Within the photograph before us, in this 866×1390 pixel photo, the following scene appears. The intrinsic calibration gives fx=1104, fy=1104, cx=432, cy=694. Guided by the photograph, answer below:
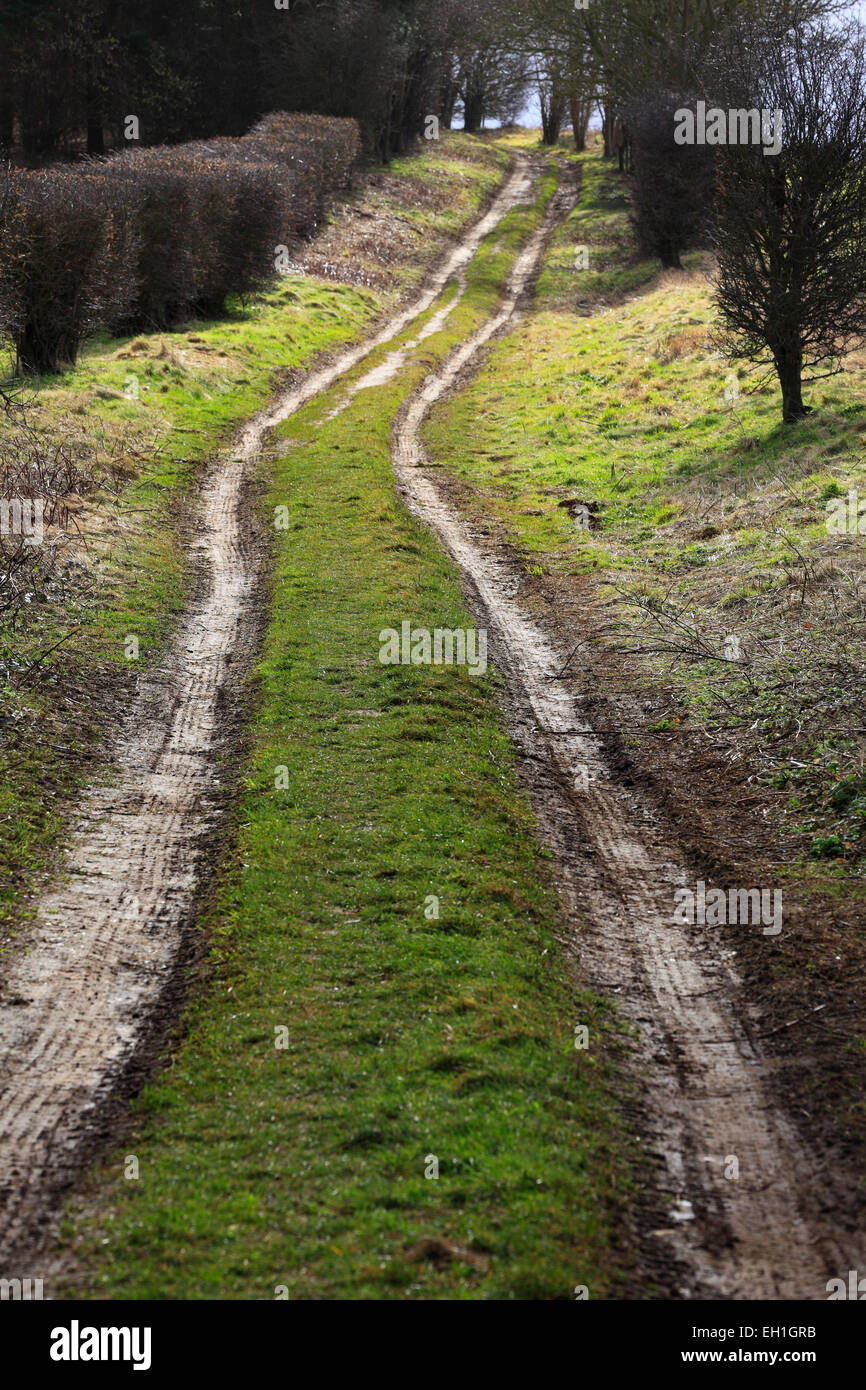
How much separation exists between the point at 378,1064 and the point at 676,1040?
1.90 metres

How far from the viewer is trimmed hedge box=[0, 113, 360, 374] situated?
776 inches

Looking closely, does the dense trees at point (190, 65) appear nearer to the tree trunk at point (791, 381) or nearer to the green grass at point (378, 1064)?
the tree trunk at point (791, 381)

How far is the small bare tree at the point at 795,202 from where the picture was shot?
1736 cm

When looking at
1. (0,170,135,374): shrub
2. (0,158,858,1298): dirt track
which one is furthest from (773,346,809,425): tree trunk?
(0,170,135,374): shrub

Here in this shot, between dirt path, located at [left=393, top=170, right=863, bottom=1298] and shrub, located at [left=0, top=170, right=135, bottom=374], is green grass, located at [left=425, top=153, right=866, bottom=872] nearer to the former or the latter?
dirt path, located at [left=393, top=170, right=863, bottom=1298]

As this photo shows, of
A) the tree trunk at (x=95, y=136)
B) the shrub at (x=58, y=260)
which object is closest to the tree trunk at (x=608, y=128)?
the tree trunk at (x=95, y=136)

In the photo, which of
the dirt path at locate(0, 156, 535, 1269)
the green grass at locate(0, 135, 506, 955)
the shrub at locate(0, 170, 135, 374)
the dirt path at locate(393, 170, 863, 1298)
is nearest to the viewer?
the dirt path at locate(393, 170, 863, 1298)

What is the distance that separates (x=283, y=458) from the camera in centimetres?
2055

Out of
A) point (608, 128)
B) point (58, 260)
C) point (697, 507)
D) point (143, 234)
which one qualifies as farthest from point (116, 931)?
point (608, 128)

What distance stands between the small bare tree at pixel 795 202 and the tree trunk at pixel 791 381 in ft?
0.07

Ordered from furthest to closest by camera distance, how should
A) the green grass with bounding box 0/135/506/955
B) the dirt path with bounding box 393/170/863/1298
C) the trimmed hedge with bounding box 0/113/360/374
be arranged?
1. the trimmed hedge with bounding box 0/113/360/374
2. the green grass with bounding box 0/135/506/955
3. the dirt path with bounding box 393/170/863/1298

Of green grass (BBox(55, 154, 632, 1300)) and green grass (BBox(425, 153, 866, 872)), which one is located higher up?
green grass (BBox(425, 153, 866, 872))

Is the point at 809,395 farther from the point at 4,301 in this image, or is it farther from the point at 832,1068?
the point at 832,1068

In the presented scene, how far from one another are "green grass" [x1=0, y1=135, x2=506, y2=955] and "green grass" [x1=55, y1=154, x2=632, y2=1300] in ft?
5.56
